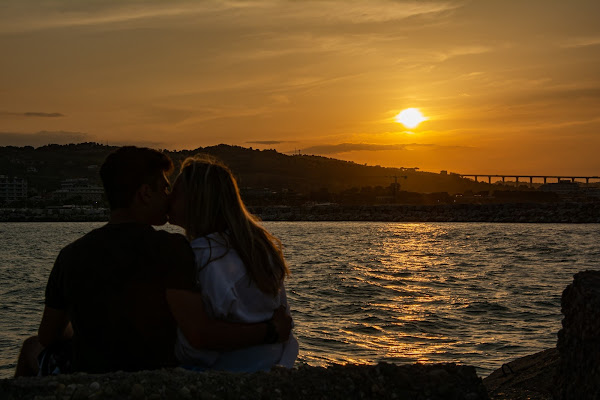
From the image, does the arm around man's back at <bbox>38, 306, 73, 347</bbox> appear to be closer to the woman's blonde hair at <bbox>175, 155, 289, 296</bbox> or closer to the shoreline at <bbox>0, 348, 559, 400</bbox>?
the shoreline at <bbox>0, 348, 559, 400</bbox>

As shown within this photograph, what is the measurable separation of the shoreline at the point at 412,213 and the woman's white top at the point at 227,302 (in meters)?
76.5

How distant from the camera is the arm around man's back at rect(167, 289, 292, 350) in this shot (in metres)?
2.84

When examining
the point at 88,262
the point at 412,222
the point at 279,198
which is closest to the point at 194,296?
the point at 88,262

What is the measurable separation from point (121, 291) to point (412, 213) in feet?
324

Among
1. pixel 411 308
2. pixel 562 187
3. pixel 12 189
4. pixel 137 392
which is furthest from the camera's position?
pixel 562 187

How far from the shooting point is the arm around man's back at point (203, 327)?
9.30 feet

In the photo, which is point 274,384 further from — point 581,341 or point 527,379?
point 527,379

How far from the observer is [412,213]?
100000mm

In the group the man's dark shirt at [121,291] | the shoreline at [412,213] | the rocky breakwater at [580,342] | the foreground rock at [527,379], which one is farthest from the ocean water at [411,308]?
the shoreline at [412,213]

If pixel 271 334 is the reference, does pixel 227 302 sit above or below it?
above

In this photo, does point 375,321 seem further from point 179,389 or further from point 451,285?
point 179,389

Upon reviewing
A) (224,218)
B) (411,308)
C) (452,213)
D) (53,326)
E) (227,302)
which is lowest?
(452,213)

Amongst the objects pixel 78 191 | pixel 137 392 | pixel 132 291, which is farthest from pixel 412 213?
pixel 137 392

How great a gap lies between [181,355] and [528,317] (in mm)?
10302
